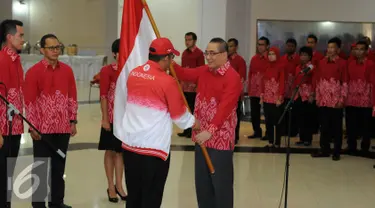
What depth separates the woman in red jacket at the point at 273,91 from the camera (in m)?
8.46

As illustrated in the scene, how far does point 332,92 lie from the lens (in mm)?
7801

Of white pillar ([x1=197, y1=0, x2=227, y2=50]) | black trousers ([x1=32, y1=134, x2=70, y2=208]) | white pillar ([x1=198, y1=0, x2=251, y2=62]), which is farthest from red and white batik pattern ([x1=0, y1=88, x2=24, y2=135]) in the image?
white pillar ([x1=197, y1=0, x2=227, y2=50])

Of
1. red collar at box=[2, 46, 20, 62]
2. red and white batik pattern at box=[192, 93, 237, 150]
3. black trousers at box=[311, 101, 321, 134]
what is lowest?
black trousers at box=[311, 101, 321, 134]

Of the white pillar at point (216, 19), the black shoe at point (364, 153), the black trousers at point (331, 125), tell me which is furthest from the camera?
the white pillar at point (216, 19)

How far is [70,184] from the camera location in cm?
621

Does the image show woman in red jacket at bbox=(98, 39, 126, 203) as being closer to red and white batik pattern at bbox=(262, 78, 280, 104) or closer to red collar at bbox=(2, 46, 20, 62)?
red collar at bbox=(2, 46, 20, 62)

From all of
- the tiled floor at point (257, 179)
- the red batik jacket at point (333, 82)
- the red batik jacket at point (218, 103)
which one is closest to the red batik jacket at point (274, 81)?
the red batik jacket at point (333, 82)

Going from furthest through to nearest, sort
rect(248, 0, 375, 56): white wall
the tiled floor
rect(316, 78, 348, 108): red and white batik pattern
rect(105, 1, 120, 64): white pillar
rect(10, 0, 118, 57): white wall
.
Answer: rect(10, 0, 118, 57): white wall, rect(105, 1, 120, 64): white pillar, rect(248, 0, 375, 56): white wall, rect(316, 78, 348, 108): red and white batik pattern, the tiled floor

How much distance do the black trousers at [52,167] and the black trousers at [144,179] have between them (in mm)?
1257

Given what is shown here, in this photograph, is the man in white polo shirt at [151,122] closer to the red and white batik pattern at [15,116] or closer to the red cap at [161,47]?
the red cap at [161,47]

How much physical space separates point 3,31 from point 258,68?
18.7 ft

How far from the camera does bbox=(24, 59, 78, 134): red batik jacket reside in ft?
15.8

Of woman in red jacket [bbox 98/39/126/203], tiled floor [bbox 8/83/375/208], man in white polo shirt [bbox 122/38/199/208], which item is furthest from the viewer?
tiled floor [bbox 8/83/375/208]

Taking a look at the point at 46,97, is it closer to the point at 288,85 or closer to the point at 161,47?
the point at 161,47
